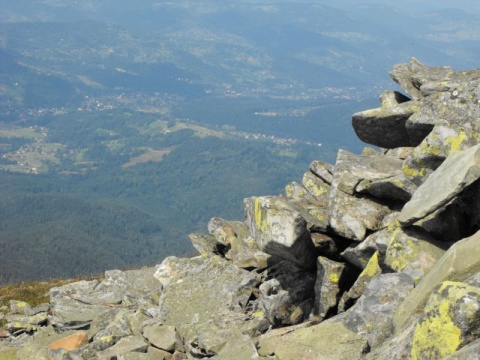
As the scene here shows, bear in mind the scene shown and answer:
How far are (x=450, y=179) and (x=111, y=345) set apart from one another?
14323mm

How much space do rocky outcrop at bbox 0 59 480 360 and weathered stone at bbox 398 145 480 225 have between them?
41 mm

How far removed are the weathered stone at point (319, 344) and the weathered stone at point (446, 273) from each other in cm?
154

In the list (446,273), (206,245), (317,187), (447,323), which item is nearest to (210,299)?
(206,245)

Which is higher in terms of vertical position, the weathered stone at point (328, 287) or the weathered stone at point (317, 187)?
the weathered stone at point (317, 187)

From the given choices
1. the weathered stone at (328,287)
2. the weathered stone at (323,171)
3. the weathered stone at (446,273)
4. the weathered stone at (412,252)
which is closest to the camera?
the weathered stone at (446,273)

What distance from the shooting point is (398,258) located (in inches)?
647

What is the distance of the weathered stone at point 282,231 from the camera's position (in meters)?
18.4

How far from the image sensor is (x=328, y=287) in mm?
18781

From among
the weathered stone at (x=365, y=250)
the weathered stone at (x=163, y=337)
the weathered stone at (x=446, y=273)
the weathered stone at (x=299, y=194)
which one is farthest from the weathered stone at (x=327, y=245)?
the weathered stone at (x=446, y=273)

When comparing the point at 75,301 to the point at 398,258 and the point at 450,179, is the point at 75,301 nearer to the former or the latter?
the point at 398,258

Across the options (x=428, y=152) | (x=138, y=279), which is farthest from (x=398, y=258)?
(x=138, y=279)

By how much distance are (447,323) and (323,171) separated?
15394 millimetres

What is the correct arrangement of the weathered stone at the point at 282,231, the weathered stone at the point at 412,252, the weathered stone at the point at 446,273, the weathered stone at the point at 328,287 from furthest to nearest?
the weathered stone at the point at 328,287
the weathered stone at the point at 282,231
the weathered stone at the point at 412,252
the weathered stone at the point at 446,273

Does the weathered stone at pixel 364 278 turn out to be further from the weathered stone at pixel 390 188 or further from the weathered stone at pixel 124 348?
the weathered stone at pixel 124 348
